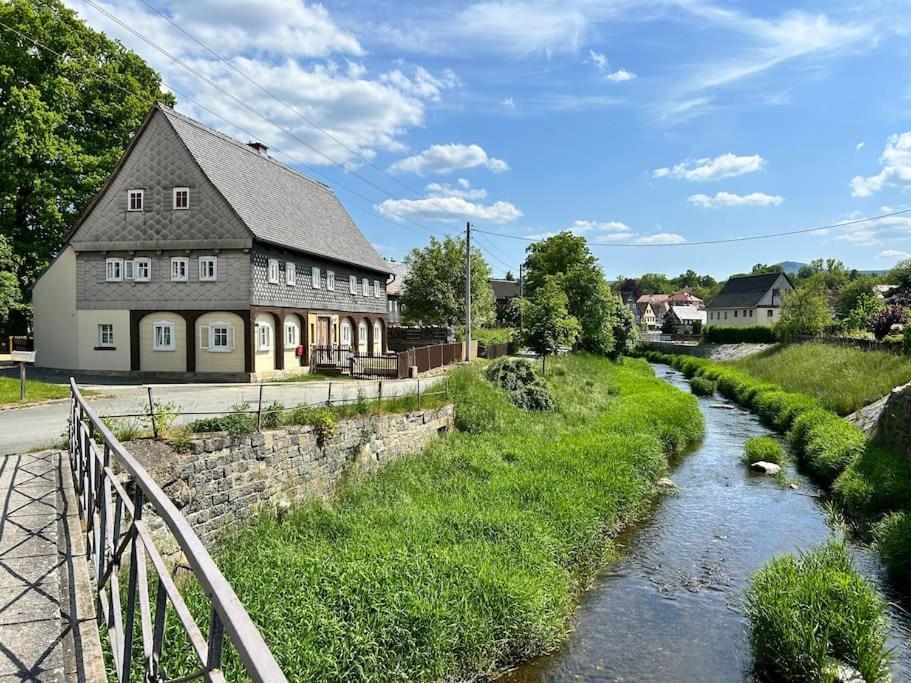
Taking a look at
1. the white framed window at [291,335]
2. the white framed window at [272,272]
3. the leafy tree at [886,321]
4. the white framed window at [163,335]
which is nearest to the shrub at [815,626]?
the white framed window at [272,272]

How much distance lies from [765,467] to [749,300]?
65.5 m

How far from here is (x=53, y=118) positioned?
2872 cm

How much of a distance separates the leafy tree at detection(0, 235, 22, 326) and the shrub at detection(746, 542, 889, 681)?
3258 centimetres

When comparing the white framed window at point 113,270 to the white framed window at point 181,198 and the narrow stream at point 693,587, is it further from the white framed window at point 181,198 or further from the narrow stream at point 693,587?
the narrow stream at point 693,587

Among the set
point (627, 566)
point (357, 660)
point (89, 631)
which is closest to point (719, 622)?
point (627, 566)

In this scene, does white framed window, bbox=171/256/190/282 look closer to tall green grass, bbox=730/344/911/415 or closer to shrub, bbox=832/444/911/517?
shrub, bbox=832/444/911/517

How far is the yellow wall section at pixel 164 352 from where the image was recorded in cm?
2500

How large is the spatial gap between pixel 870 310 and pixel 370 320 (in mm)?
36116

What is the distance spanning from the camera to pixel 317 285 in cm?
2902

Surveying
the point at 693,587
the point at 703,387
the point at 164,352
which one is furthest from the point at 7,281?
the point at 703,387

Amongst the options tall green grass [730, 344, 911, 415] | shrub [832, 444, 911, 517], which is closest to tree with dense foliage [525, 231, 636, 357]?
tall green grass [730, 344, 911, 415]

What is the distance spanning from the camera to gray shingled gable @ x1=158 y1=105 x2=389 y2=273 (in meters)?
25.0

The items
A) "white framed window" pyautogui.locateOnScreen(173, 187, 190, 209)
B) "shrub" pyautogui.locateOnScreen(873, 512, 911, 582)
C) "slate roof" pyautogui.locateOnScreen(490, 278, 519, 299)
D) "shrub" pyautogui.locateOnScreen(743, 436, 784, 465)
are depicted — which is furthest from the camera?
"slate roof" pyautogui.locateOnScreen(490, 278, 519, 299)

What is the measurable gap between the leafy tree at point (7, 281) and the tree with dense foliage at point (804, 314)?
47.4 meters
